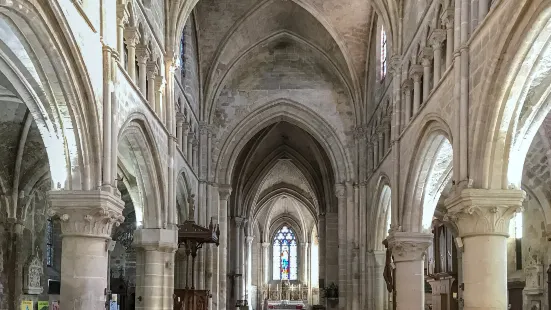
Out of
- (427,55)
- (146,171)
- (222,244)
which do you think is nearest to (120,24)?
(146,171)

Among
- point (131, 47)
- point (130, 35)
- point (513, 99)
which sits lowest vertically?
point (513, 99)

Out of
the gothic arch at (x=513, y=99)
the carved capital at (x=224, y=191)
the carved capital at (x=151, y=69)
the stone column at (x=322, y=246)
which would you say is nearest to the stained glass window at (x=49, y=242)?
the carved capital at (x=224, y=191)

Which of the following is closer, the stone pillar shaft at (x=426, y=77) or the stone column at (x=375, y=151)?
the stone pillar shaft at (x=426, y=77)

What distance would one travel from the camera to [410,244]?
19406 mm

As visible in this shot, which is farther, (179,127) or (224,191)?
(224,191)

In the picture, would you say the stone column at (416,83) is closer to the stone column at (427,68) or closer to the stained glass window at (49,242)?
the stone column at (427,68)

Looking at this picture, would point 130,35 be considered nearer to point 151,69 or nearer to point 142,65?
point 142,65

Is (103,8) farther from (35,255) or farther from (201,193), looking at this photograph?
(201,193)

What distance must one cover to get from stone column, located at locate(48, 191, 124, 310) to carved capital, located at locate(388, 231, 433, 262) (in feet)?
28.9

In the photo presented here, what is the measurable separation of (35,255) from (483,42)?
14.8 meters

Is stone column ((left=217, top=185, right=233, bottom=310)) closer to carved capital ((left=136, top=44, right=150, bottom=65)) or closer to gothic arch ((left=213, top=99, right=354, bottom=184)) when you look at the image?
gothic arch ((left=213, top=99, right=354, bottom=184))

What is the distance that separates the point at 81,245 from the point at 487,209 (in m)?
7.25

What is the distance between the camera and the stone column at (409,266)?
19.4 metres

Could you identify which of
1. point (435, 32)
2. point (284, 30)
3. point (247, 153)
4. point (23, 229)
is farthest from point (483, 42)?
point (247, 153)
